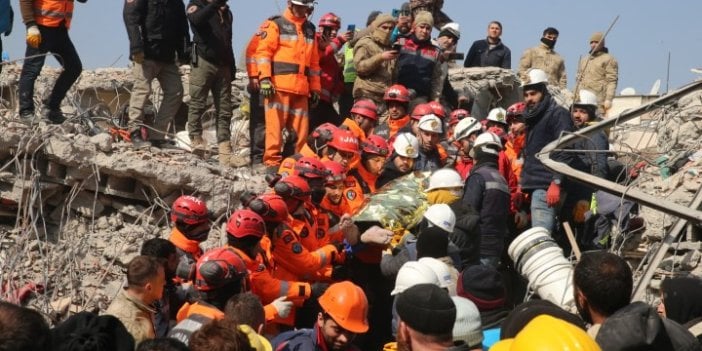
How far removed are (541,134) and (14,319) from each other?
606cm

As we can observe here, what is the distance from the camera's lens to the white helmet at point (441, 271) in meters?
6.14

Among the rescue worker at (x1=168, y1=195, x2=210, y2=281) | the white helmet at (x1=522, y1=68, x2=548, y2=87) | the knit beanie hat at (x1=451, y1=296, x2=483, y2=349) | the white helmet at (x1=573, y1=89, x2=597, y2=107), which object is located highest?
the white helmet at (x1=522, y1=68, x2=548, y2=87)

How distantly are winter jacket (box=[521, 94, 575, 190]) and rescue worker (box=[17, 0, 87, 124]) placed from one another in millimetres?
4026

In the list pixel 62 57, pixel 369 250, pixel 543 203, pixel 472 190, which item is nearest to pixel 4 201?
pixel 62 57

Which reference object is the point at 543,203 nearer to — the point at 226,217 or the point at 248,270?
the point at 226,217

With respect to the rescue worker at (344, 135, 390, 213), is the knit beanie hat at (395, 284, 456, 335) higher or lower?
higher

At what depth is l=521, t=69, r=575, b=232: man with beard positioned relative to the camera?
8828 millimetres

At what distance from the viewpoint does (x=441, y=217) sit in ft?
24.0

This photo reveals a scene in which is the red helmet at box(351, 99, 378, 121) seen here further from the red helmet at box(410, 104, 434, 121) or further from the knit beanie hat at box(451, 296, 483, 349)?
the knit beanie hat at box(451, 296, 483, 349)

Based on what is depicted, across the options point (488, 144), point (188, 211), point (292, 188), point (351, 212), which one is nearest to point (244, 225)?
point (188, 211)

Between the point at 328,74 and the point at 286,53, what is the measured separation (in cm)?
103

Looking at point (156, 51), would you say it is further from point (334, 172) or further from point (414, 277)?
point (414, 277)

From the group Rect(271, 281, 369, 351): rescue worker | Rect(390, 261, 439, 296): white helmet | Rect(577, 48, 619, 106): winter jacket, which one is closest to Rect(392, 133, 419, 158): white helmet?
Rect(390, 261, 439, 296): white helmet

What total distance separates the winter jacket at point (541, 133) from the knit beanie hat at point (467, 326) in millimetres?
4050
